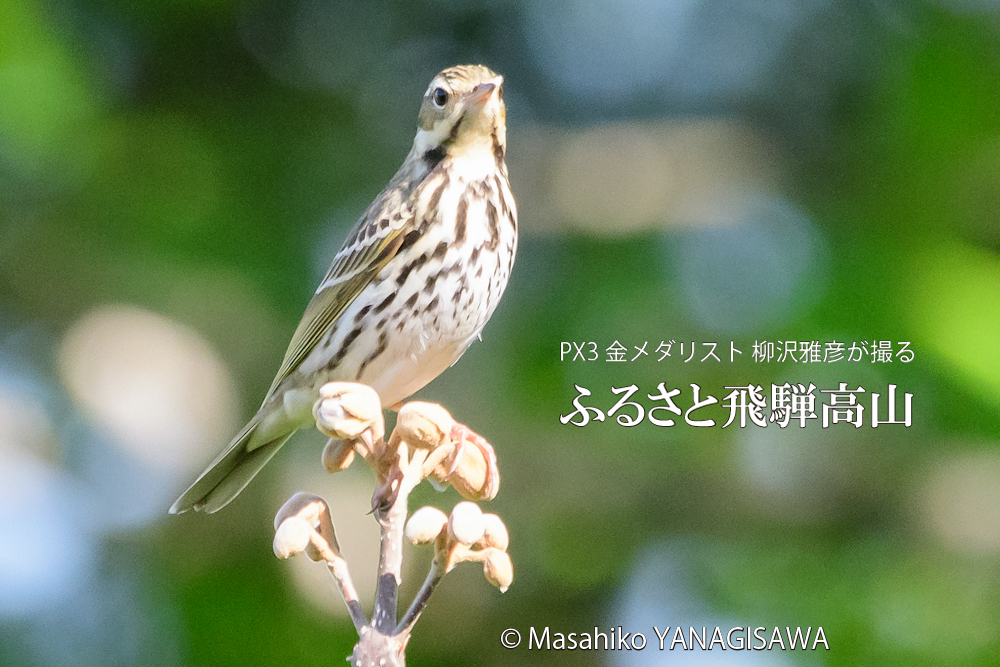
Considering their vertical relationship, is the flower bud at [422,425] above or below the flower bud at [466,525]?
above

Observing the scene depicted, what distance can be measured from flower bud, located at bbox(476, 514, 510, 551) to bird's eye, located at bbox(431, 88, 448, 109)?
76 centimetres

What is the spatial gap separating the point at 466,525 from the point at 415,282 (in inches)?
25.7

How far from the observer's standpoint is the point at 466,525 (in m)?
0.59

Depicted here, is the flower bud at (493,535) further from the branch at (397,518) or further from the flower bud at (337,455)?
the flower bud at (337,455)

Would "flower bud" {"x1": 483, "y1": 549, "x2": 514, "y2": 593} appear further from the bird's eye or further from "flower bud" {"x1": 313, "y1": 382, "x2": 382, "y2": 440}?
the bird's eye

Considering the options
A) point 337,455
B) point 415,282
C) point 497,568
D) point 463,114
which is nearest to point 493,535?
point 497,568

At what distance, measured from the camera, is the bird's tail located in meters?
1.28

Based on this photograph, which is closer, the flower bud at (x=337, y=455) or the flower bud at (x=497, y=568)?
the flower bud at (x=497, y=568)

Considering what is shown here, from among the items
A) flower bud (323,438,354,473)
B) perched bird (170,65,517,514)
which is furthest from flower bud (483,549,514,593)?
perched bird (170,65,517,514)

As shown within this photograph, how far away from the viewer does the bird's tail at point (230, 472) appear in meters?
1.28

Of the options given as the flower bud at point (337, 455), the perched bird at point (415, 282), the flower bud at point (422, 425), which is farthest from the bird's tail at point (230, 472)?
the flower bud at point (422, 425)

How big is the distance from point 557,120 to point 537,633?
0.76 metres

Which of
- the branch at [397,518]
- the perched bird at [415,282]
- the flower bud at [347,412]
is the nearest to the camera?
the branch at [397,518]

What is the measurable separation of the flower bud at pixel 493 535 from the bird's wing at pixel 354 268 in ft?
2.26
